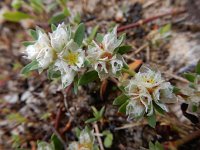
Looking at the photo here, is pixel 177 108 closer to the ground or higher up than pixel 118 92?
closer to the ground

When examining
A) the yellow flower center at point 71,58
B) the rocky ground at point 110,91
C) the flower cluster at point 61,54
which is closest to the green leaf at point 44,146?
the rocky ground at point 110,91

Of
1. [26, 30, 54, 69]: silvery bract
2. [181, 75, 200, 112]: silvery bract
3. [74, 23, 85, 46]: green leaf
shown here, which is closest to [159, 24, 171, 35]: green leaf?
[181, 75, 200, 112]: silvery bract

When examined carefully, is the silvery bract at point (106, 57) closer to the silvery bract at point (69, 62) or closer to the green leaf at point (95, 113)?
the silvery bract at point (69, 62)

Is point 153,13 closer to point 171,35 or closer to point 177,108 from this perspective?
point 171,35

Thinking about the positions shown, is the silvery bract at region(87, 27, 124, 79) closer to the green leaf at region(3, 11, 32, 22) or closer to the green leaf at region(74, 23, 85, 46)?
the green leaf at region(74, 23, 85, 46)

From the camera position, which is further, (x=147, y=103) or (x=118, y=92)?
(x=118, y=92)

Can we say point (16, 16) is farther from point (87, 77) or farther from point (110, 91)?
point (87, 77)

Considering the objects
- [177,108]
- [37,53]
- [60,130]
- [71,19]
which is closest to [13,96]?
[60,130]
